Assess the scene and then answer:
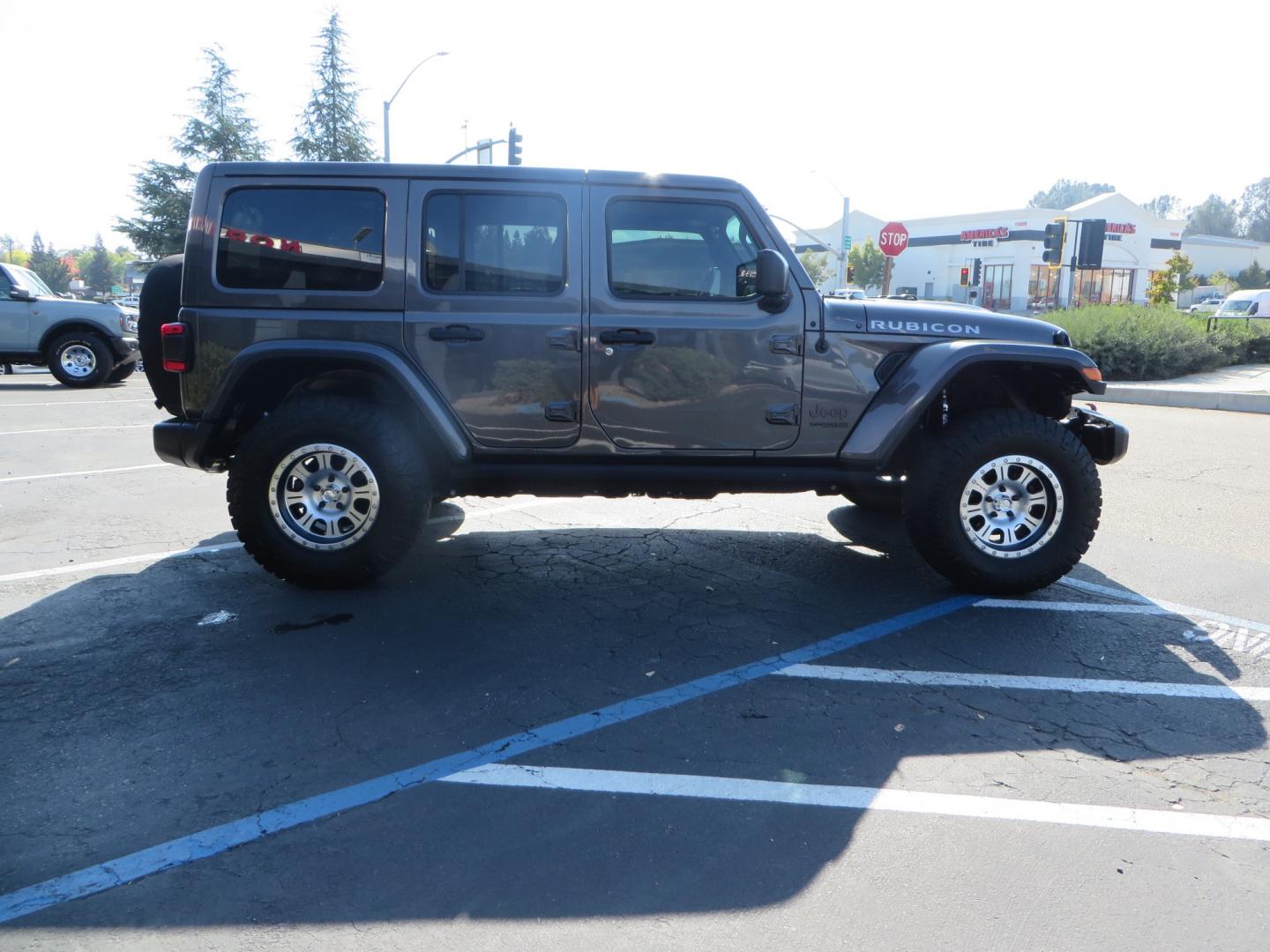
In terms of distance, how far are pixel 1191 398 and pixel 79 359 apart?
18209 millimetres

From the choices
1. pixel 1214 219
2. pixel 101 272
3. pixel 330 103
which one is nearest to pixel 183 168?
pixel 330 103

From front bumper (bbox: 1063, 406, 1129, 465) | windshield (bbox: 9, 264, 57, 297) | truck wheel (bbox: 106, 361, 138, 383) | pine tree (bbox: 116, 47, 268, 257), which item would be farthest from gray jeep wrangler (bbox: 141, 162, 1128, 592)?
pine tree (bbox: 116, 47, 268, 257)

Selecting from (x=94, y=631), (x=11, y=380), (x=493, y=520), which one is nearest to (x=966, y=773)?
(x=94, y=631)

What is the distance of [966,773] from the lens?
3.05 metres

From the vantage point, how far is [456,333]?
15.5 feet

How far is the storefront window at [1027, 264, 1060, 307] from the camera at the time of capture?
56.8 metres

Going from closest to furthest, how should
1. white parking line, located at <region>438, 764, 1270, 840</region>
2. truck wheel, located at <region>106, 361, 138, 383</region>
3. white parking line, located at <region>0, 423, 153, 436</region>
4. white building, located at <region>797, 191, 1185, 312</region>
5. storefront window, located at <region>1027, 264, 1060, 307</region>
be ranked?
1. white parking line, located at <region>438, 764, 1270, 840</region>
2. white parking line, located at <region>0, 423, 153, 436</region>
3. truck wheel, located at <region>106, 361, 138, 383</region>
4. storefront window, located at <region>1027, 264, 1060, 307</region>
5. white building, located at <region>797, 191, 1185, 312</region>

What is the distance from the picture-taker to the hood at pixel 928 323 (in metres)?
4.85

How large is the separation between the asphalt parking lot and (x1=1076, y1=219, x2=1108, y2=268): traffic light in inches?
691

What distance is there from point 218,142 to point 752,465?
4714 cm

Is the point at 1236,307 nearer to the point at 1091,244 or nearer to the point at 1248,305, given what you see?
the point at 1248,305

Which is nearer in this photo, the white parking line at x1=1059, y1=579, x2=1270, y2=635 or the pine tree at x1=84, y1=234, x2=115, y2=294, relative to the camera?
the white parking line at x1=1059, y1=579, x2=1270, y2=635

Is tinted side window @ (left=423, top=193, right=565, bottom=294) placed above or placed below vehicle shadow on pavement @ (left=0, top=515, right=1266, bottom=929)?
above

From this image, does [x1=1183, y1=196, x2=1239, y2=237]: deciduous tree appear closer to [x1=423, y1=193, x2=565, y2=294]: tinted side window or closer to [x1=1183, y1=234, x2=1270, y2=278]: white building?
[x1=1183, y1=234, x2=1270, y2=278]: white building
